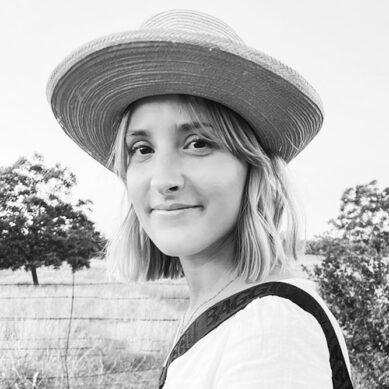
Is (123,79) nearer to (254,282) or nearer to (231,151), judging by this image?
(231,151)

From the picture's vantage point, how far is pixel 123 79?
1533 millimetres

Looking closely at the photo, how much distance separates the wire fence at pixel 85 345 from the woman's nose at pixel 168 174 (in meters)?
4.48

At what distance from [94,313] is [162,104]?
5.80 meters

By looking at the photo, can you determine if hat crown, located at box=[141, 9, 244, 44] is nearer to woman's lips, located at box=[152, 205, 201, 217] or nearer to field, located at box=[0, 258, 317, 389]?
woman's lips, located at box=[152, 205, 201, 217]

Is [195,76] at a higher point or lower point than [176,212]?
higher

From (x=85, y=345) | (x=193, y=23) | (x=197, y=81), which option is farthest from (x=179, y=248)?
(x=85, y=345)

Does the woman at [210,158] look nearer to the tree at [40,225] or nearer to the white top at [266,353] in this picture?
the white top at [266,353]

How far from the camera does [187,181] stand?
1.36 metres

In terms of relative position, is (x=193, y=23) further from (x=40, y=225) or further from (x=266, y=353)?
(x=40, y=225)

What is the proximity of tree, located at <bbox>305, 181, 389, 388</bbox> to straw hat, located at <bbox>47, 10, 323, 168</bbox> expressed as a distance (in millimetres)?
3152

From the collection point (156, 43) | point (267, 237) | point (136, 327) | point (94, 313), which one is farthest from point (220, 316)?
point (94, 313)

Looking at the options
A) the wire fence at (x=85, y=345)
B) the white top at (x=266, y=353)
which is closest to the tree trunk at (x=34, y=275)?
the wire fence at (x=85, y=345)

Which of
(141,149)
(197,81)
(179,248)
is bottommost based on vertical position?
(179,248)

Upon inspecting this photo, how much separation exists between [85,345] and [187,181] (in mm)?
5295
